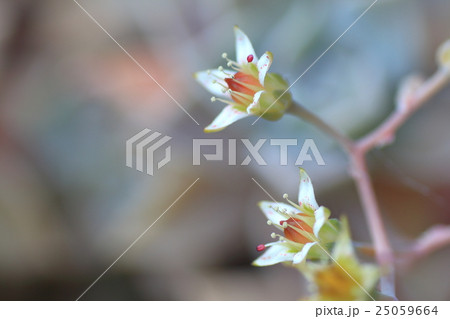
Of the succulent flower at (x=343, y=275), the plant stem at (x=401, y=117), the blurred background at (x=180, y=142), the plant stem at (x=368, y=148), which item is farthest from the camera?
the blurred background at (x=180, y=142)

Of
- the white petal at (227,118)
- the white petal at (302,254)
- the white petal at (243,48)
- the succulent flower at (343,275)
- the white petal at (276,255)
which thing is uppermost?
the white petal at (243,48)

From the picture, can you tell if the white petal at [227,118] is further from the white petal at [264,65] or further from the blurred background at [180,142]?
the blurred background at [180,142]

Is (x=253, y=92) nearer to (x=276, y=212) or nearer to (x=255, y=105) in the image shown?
(x=255, y=105)

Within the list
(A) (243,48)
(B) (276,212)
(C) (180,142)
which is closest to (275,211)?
(B) (276,212)

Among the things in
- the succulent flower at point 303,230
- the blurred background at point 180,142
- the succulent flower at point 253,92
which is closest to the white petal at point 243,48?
the succulent flower at point 253,92

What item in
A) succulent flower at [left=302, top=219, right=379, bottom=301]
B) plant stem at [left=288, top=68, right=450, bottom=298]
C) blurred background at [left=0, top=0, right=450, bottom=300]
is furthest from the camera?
blurred background at [left=0, top=0, right=450, bottom=300]

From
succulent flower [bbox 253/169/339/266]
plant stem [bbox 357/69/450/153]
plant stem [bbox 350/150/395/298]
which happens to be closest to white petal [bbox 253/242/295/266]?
succulent flower [bbox 253/169/339/266]

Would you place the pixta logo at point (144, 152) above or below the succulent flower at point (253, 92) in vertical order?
above

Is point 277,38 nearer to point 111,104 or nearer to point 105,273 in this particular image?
point 111,104

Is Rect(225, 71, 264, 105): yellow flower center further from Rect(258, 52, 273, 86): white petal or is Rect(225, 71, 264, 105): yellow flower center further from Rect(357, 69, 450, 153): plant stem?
Rect(357, 69, 450, 153): plant stem
